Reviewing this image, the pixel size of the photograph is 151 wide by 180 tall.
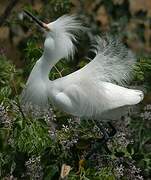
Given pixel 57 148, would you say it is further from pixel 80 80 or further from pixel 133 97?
pixel 133 97

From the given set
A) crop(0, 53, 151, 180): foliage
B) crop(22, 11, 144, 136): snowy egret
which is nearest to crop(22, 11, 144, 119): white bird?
crop(22, 11, 144, 136): snowy egret

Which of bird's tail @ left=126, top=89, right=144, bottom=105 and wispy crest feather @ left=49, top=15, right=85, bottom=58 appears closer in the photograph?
bird's tail @ left=126, top=89, right=144, bottom=105

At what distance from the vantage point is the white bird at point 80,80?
336 centimetres

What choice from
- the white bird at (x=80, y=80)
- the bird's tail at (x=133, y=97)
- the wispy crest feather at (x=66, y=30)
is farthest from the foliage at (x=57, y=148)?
the wispy crest feather at (x=66, y=30)

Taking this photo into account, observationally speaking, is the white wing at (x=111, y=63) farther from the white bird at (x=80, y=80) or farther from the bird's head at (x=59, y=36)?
the bird's head at (x=59, y=36)

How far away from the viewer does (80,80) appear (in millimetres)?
3404

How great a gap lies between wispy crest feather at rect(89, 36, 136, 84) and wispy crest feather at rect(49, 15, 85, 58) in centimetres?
13

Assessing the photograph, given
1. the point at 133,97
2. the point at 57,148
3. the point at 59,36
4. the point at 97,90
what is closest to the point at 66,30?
the point at 59,36

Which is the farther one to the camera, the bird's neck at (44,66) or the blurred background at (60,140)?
the bird's neck at (44,66)

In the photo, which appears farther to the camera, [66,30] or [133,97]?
[66,30]

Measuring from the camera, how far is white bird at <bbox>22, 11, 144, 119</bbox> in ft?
11.0

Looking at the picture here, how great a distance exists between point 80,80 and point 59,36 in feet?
0.78

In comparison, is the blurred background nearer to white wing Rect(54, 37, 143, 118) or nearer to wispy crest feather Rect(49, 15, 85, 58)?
white wing Rect(54, 37, 143, 118)

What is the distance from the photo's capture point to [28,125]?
11.0 ft
